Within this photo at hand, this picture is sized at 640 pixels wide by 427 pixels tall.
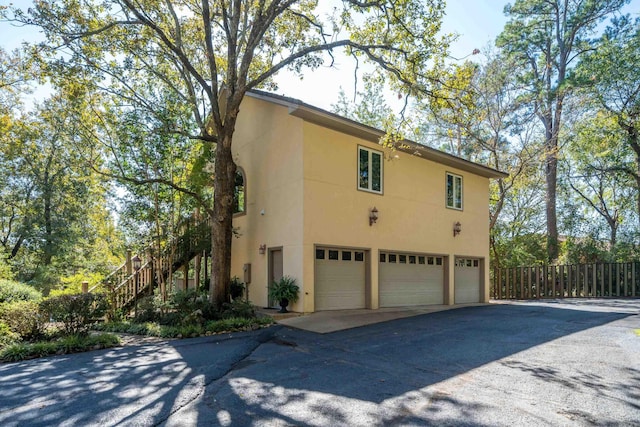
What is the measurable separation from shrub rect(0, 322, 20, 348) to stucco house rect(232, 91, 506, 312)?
6.06m

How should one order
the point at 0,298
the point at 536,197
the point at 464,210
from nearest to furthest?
the point at 0,298, the point at 464,210, the point at 536,197

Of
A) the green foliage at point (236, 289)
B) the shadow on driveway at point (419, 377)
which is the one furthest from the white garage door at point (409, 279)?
the green foliage at point (236, 289)

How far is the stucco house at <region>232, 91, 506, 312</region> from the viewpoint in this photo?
1095 cm

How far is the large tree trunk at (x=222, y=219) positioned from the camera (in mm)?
10539

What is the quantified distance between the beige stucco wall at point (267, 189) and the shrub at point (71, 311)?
191 inches

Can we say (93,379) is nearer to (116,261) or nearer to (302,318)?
(302,318)

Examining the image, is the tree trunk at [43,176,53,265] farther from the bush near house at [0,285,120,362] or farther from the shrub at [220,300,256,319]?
the shrub at [220,300,256,319]

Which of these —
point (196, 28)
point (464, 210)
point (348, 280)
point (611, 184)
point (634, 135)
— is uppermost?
point (196, 28)

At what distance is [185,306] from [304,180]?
14.6 feet

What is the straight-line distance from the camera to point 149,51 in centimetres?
1160

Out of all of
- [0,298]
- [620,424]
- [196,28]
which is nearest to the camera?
[620,424]

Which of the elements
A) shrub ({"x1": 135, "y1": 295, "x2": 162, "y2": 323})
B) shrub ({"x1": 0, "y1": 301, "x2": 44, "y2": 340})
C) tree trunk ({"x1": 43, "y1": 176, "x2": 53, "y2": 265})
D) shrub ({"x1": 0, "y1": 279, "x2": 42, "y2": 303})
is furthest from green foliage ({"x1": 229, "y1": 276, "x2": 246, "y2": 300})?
tree trunk ({"x1": 43, "y1": 176, "x2": 53, "y2": 265})

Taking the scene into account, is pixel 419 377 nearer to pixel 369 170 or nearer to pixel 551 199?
pixel 369 170

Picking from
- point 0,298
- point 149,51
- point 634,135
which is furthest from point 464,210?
point 0,298
